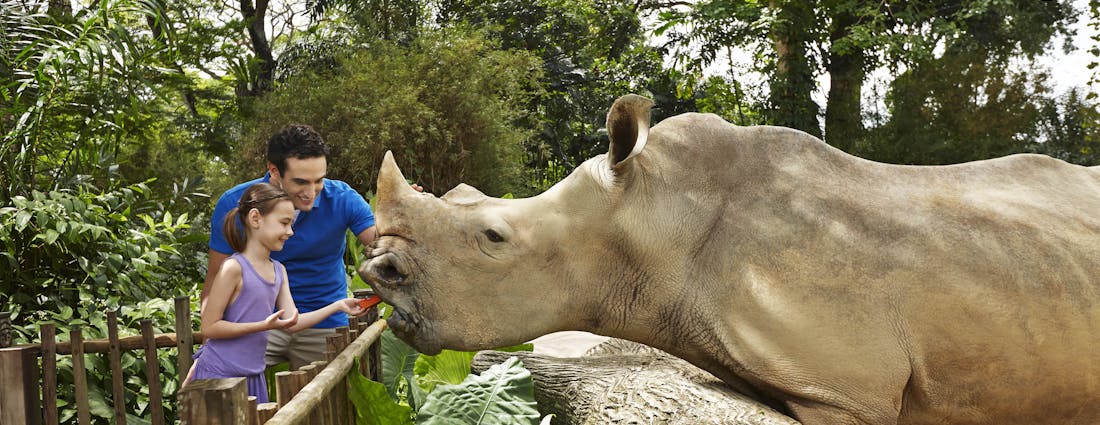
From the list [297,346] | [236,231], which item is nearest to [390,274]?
[236,231]

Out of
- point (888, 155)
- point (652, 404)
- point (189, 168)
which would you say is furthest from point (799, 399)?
point (189, 168)

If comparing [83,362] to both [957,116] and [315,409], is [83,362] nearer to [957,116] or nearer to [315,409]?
[315,409]

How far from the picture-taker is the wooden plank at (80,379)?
13.8 feet

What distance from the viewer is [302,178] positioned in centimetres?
339

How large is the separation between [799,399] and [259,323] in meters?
1.60

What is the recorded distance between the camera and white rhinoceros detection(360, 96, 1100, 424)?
8.03 ft

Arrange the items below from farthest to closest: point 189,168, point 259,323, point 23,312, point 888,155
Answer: point 189,168 → point 888,155 → point 23,312 → point 259,323

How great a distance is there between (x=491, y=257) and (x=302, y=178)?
1.14 m

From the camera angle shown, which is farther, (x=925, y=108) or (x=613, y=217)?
(x=925, y=108)

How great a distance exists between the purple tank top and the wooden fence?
0.85ft

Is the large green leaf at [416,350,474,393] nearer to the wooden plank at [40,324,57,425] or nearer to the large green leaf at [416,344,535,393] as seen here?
the large green leaf at [416,344,535,393]

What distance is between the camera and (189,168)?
58.0ft

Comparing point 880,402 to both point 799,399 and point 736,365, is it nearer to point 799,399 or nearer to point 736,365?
point 799,399

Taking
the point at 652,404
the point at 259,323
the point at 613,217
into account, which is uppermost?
the point at 613,217
